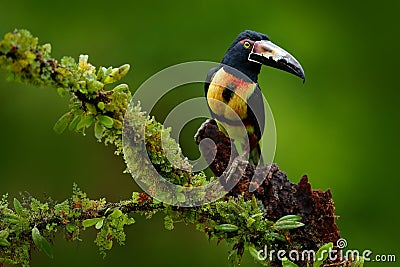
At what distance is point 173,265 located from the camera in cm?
328

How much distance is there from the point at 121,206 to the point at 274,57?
61 cm

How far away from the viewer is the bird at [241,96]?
1806 millimetres

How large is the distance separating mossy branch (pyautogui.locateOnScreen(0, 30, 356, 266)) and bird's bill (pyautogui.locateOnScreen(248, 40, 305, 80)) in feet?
1.07

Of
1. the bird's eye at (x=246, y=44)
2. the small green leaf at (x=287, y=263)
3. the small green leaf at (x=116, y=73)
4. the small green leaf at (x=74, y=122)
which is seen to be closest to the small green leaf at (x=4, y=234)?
the small green leaf at (x=74, y=122)

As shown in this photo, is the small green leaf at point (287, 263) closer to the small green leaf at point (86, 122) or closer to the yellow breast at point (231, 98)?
the small green leaf at point (86, 122)

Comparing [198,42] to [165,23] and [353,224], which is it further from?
[353,224]

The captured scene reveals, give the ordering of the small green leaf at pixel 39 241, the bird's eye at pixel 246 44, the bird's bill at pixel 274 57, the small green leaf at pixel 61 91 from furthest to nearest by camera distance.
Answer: the bird's eye at pixel 246 44 → the bird's bill at pixel 274 57 → the small green leaf at pixel 39 241 → the small green leaf at pixel 61 91

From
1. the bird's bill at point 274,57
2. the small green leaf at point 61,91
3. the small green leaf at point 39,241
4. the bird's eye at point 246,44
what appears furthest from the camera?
the bird's eye at point 246,44

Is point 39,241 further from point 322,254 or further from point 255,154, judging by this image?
point 255,154

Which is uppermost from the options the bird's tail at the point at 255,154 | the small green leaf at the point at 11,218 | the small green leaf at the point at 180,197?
the bird's tail at the point at 255,154

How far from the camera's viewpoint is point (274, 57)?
168cm

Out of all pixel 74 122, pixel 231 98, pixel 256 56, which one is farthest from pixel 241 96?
pixel 74 122

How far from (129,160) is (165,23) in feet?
7.05

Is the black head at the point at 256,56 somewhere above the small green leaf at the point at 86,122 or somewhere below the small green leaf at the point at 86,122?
above
